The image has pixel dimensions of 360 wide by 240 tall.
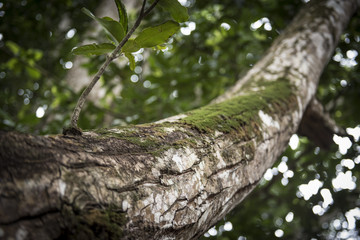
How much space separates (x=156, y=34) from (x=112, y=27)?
131 mm

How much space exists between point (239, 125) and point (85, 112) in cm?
185

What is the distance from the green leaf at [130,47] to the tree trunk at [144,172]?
0.81 feet

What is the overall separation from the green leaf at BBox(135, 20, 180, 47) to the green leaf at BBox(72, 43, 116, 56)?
0.09 meters

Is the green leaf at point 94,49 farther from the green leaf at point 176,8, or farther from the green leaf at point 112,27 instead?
the green leaf at point 176,8

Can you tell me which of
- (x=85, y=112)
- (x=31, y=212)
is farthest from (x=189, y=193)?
(x=85, y=112)

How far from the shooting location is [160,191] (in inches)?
27.6

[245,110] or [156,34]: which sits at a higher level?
[156,34]

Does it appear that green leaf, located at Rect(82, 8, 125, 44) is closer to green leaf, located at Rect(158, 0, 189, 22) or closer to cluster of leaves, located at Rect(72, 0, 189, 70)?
cluster of leaves, located at Rect(72, 0, 189, 70)

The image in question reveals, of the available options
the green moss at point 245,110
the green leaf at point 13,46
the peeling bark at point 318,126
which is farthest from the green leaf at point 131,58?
the green leaf at point 13,46

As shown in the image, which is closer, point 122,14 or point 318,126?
point 122,14

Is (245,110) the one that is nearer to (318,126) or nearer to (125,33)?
(125,33)

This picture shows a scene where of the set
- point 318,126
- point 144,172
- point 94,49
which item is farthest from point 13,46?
point 318,126

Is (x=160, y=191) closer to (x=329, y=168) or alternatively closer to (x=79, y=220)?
(x=79, y=220)

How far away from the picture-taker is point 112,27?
0.76 meters
